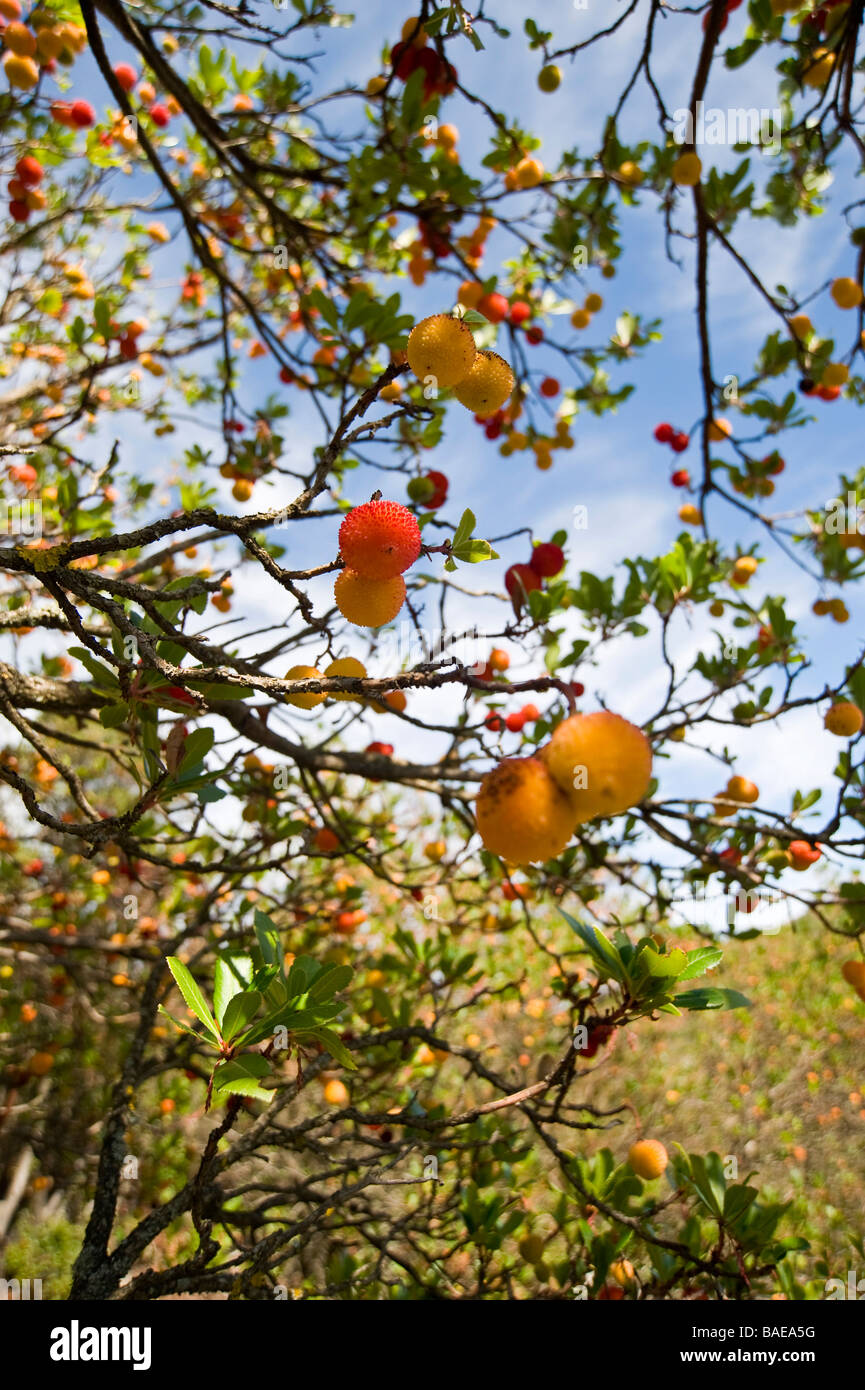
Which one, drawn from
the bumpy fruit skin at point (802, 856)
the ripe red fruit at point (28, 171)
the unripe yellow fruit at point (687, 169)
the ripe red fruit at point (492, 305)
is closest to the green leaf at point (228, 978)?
the bumpy fruit skin at point (802, 856)

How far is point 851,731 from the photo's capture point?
114 inches

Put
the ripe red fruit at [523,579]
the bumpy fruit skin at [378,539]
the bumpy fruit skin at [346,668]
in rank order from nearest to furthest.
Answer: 1. the bumpy fruit skin at [378,539]
2. the bumpy fruit skin at [346,668]
3. the ripe red fruit at [523,579]

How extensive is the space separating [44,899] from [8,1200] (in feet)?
9.50

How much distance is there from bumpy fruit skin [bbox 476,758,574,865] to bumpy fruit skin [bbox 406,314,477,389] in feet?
2.22

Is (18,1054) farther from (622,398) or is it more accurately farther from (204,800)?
(622,398)

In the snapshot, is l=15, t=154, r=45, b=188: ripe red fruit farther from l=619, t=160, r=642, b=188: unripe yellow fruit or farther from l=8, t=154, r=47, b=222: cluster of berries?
l=619, t=160, r=642, b=188: unripe yellow fruit

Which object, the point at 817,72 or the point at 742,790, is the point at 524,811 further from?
the point at 817,72

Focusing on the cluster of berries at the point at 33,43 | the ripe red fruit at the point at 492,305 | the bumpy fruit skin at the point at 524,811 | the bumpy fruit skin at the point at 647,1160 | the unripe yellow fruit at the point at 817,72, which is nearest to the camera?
the bumpy fruit skin at the point at 524,811

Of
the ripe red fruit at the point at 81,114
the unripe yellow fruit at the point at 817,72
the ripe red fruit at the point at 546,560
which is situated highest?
the ripe red fruit at the point at 81,114

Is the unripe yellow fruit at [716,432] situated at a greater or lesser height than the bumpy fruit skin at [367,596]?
greater

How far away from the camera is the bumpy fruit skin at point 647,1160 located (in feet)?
7.69

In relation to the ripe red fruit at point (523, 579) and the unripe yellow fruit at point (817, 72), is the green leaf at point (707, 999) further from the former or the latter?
the unripe yellow fruit at point (817, 72)

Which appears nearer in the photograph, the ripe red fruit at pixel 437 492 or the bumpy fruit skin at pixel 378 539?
the bumpy fruit skin at pixel 378 539

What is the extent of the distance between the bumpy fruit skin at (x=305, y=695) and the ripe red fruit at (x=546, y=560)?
143 centimetres
